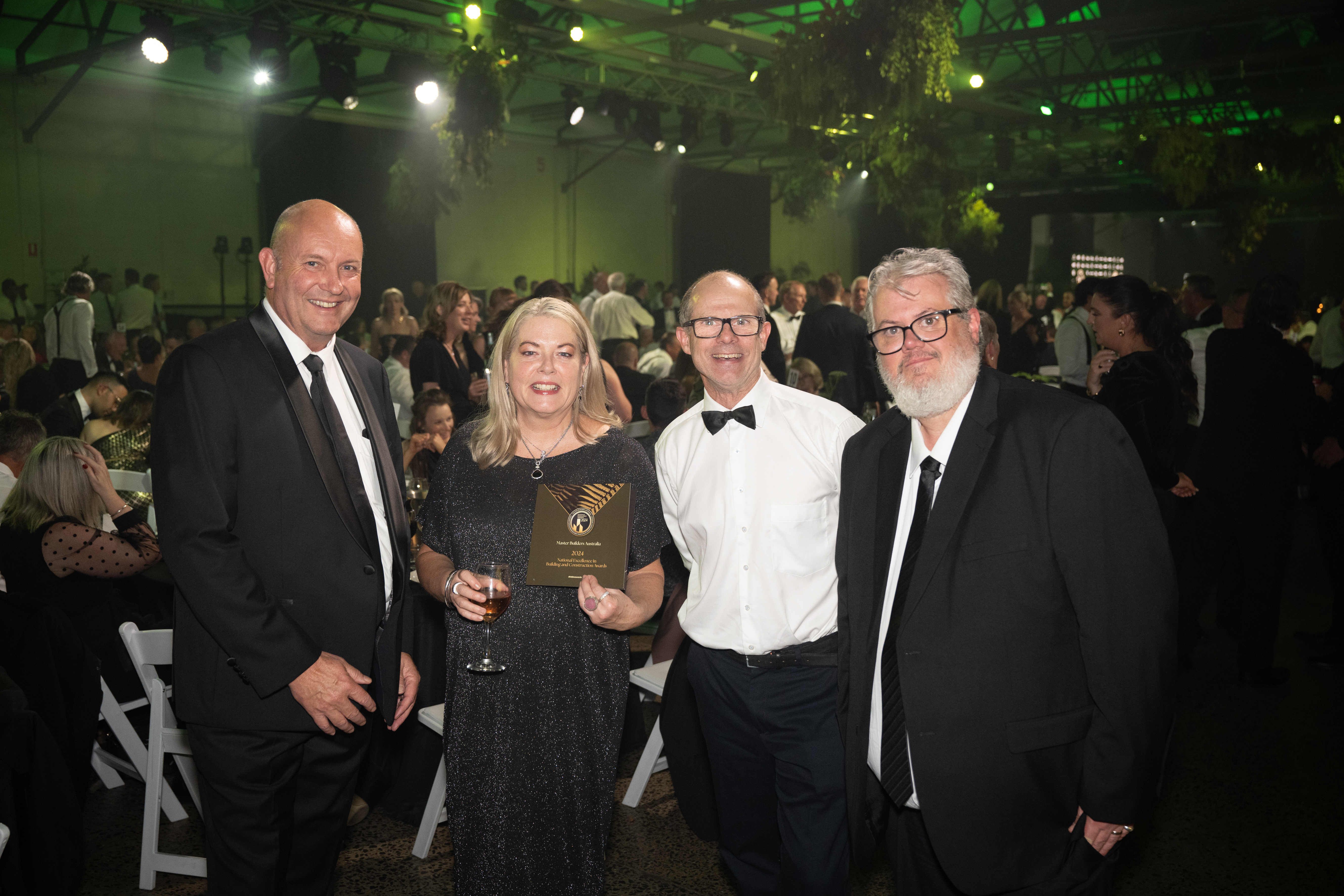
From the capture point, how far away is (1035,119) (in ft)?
53.5

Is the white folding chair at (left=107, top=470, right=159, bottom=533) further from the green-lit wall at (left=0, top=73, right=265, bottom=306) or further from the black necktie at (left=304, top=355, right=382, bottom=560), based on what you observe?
the green-lit wall at (left=0, top=73, right=265, bottom=306)

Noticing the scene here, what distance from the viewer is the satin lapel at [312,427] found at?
2076 mm

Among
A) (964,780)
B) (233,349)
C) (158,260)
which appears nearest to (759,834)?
(964,780)

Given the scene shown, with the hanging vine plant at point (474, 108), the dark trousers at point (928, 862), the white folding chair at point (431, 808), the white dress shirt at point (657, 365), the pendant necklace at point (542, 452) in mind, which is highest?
the hanging vine plant at point (474, 108)

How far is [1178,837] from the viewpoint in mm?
3316

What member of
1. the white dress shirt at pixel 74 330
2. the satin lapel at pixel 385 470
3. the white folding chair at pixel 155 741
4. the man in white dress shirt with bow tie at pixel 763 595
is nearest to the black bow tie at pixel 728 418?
the man in white dress shirt with bow tie at pixel 763 595

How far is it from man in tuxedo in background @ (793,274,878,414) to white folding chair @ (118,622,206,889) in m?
5.11

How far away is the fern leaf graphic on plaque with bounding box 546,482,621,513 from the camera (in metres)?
2.07

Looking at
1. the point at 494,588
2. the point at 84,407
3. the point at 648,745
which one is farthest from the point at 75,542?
the point at 84,407

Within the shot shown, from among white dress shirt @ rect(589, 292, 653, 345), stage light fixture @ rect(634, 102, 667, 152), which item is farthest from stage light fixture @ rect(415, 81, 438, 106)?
stage light fixture @ rect(634, 102, 667, 152)

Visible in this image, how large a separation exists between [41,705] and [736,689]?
6.66 feet

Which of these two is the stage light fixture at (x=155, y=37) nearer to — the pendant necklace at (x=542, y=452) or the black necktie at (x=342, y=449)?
the black necktie at (x=342, y=449)

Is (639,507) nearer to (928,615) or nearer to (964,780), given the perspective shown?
(928,615)

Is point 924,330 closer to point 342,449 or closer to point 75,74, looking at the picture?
point 342,449
